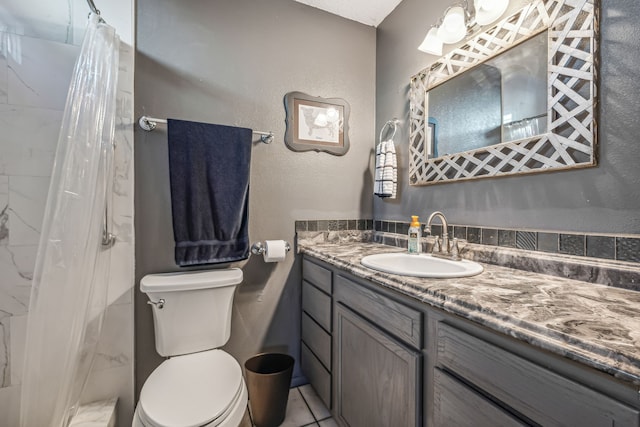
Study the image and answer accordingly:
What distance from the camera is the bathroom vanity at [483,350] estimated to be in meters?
0.49

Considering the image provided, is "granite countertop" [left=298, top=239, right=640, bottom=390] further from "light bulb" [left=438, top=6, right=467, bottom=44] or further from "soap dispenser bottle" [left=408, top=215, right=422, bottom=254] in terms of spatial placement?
"light bulb" [left=438, top=6, right=467, bottom=44]

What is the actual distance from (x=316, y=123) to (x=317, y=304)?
113 cm

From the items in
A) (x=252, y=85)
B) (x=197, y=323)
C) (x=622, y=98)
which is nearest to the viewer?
(x=622, y=98)

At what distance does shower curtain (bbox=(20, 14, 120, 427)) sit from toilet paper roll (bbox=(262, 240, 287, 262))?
773mm

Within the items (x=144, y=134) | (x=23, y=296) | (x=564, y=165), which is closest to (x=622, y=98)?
(x=564, y=165)

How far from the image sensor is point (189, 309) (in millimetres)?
1373

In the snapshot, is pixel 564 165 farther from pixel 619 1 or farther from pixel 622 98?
pixel 619 1

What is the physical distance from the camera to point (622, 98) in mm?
854

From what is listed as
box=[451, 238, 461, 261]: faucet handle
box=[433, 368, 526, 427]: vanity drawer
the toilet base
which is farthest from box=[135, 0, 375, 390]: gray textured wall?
box=[433, 368, 526, 427]: vanity drawer

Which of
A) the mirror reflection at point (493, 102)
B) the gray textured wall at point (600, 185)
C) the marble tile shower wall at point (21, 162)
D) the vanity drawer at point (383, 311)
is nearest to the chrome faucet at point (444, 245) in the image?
the gray textured wall at point (600, 185)

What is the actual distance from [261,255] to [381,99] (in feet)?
4.42

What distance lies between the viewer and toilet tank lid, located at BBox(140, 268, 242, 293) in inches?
51.8

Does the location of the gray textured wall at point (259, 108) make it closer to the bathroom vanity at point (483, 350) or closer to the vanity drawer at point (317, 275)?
the vanity drawer at point (317, 275)

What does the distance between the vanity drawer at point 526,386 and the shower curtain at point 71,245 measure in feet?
4.36
